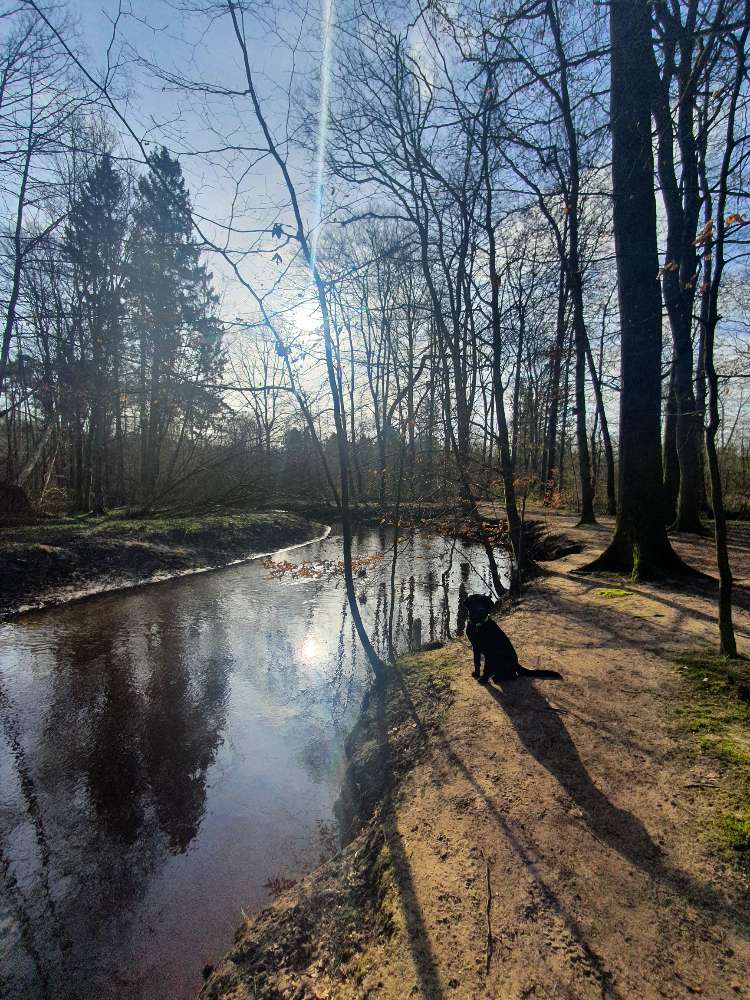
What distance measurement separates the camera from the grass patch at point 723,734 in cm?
211

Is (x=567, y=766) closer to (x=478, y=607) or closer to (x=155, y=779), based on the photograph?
(x=478, y=607)

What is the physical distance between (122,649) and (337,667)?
3172 mm

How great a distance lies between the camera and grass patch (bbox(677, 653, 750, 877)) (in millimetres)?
2113

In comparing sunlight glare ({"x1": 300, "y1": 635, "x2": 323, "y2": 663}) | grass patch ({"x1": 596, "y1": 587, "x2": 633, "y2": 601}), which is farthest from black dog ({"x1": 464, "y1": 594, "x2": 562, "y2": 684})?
sunlight glare ({"x1": 300, "y1": 635, "x2": 323, "y2": 663})

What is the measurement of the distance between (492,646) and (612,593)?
9.78 feet

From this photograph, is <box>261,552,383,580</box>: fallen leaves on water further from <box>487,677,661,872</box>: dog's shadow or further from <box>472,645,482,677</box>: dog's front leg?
<box>487,677,661,872</box>: dog's shadow

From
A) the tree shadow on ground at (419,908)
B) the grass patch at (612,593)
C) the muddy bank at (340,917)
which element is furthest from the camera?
the grass patch at (612,593)

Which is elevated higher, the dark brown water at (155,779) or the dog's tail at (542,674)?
the dog's tail at (542,674)

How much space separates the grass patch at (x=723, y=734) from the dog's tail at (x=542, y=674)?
90cm

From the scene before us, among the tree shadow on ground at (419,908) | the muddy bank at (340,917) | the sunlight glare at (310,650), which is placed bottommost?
the sunlight glare at (310,650)

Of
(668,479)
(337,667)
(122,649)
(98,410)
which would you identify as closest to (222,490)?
(98,410)

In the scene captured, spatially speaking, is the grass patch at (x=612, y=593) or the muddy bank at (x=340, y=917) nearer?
the muddy bank at (x=340, y=917)

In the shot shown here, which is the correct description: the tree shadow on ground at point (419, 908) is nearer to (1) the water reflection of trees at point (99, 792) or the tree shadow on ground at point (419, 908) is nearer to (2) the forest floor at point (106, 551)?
(1) the water reflection of trees at point (99, 792)

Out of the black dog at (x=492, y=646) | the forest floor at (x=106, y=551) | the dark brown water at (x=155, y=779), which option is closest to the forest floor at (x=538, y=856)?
the black dog at (x=492, y=646)
